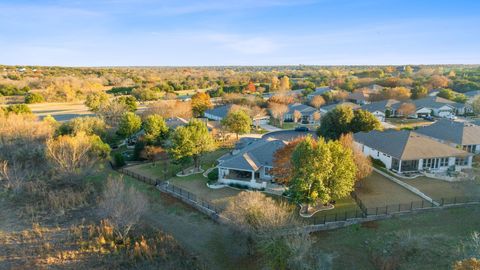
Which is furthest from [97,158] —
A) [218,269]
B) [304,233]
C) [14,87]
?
[14,87]

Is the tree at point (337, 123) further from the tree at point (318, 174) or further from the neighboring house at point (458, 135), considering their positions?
the tree at point (318, 174)

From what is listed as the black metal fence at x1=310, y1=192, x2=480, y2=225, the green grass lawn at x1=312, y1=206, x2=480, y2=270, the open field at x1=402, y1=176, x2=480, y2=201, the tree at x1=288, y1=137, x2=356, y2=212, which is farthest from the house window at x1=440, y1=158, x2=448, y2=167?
the tree at x1=288, y1=137, x2=356, y2=212

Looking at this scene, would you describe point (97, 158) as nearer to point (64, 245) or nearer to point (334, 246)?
point (64, 245)

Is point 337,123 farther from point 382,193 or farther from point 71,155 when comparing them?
point 71,155

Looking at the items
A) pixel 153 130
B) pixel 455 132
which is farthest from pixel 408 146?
pixel 153 130

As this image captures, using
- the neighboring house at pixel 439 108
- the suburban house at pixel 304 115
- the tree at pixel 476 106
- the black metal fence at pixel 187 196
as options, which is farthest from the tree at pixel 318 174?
the tree at pixel 476 106

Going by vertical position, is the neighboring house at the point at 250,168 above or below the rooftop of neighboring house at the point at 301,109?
below

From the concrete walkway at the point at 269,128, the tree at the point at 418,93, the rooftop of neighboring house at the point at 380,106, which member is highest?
the tree at the point at 418,93
